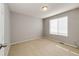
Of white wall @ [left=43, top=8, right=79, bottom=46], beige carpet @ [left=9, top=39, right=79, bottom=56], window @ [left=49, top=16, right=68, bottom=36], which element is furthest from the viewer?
window @ [left=49, top=16, right=68, bottom=36]

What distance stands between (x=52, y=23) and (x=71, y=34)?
231 centimetres

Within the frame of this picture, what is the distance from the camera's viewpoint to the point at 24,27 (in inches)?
229

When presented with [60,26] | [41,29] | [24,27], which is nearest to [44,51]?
[60,26]

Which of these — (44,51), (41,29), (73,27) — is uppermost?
(73,27)

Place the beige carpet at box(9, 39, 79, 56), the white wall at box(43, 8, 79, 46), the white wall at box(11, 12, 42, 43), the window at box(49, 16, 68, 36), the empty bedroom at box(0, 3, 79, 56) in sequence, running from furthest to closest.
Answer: the white wall at box(11, 12, 42, 43), the window at box(49, 16, 68, 36), the white wall at box(43, 8, 79, 46), the empty bedroom at box(0, 3, 79, 56), the beige carpet at box(9, 39, 79, 56)

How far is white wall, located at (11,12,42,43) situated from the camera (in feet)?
16.7

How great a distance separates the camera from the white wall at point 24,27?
5.10 metres

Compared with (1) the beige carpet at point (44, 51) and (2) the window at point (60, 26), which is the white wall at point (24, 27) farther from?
(1) the beige carpet at point (44, 51)

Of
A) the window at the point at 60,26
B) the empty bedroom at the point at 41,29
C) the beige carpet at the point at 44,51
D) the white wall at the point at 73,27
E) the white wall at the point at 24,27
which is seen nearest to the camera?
the beige carpet at the point at 44,51

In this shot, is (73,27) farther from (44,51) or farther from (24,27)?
(24,27)

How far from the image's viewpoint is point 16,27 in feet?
17.2

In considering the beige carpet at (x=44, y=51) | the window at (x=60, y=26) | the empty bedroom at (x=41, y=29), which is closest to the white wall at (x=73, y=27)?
the empty bedroom at (x=41, y=29)

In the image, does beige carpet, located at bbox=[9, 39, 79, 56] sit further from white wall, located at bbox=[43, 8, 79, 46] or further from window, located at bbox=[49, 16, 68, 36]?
window, located at bbox=[49, 16, 68, 36]

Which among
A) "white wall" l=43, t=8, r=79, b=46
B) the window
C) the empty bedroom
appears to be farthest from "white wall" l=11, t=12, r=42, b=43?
"white wall" l=43, t=8, r=79, b=46
